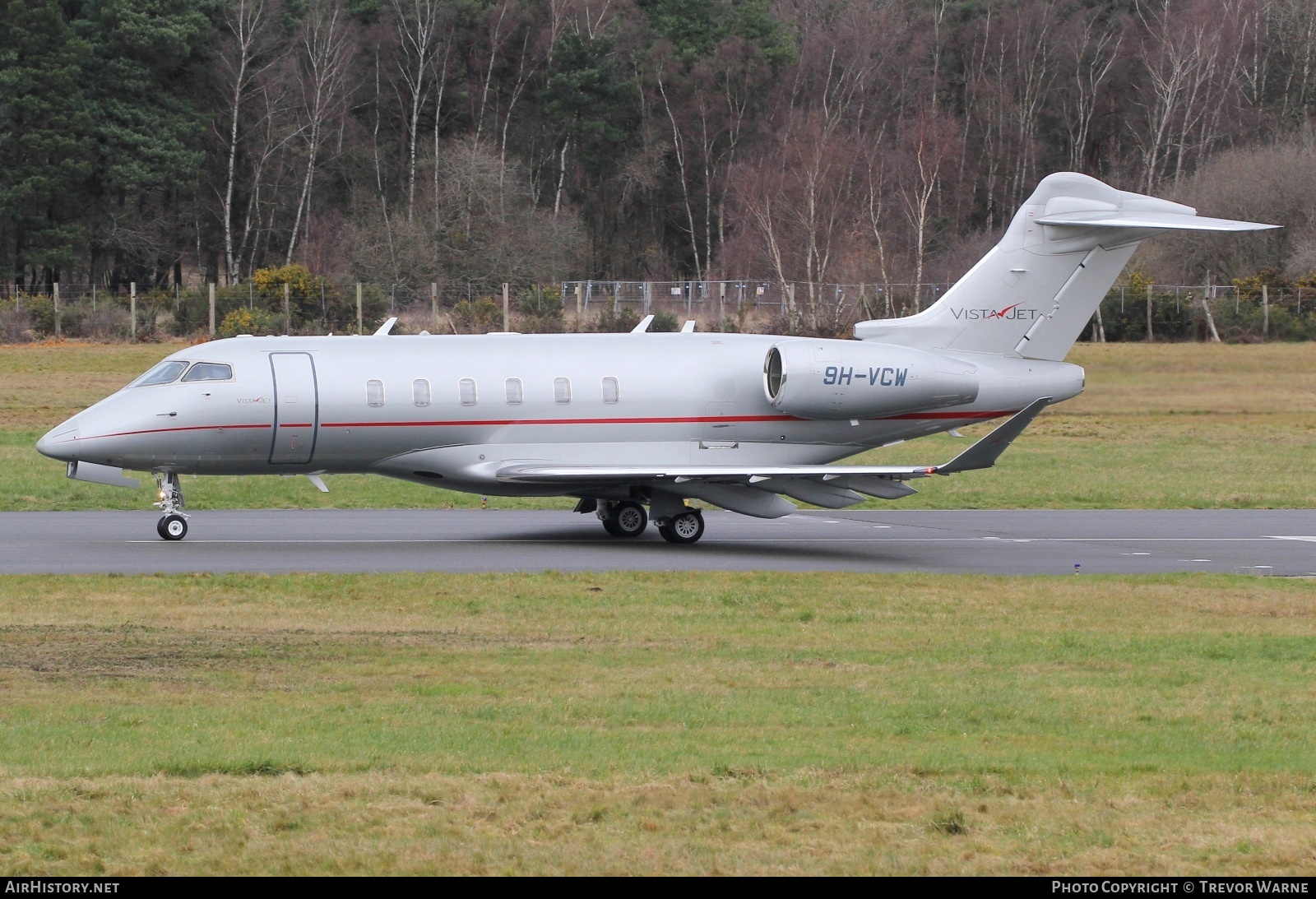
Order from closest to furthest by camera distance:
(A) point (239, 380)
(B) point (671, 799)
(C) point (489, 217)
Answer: (B) point (671, 799) → (A) point (239, 380) → (C) point (489, 217)

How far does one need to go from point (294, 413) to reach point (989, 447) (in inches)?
367

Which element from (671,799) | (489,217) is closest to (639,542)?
(671,799)

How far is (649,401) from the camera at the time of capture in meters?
22.8

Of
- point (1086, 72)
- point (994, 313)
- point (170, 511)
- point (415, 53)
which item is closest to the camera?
point (170, 511)

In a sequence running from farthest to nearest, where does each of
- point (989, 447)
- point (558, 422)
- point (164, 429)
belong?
1. point (558, 422)
2. point (164, 429)
3. point (989, 447)

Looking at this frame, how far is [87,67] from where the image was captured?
65.7 metres

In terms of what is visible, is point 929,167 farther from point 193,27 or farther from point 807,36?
point 193,27

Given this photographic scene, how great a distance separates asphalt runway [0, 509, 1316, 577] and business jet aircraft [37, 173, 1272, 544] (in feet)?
2.94

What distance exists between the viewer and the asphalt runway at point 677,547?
66.6 feet

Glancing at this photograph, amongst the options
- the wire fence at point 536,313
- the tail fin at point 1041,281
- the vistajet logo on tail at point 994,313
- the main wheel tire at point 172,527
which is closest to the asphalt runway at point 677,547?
the main wheel tire at point 172,527

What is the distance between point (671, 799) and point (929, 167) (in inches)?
2493

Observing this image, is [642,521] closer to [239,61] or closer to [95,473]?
[95,473]

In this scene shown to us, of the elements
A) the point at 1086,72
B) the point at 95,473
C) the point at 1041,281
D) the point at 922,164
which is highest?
the point at 1086,72

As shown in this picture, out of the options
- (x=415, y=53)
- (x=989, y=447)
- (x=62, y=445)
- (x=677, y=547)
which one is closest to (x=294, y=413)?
(x=62, y=445)
